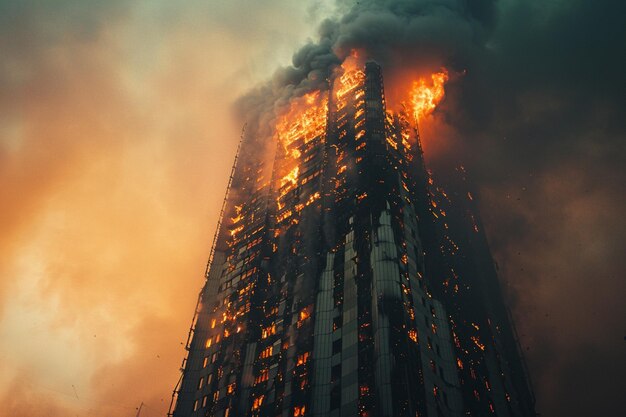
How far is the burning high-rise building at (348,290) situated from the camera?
63500 mm

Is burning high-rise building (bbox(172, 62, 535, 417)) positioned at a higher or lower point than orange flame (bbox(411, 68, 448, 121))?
lower

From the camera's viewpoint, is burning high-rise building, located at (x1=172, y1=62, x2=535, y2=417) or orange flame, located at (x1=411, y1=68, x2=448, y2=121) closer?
burning high-rise building, located at (x1=172, y1=62, x2=535, y2=417)

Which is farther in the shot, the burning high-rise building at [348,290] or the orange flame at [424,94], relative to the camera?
the orange flame at [424,94]

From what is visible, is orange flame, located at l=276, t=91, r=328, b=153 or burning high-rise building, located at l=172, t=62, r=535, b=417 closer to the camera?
burning high-rise building, located at l=172, t=62, r=535, b=417

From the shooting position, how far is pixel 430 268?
79250 millimetres

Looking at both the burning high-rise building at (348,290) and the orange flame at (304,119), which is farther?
the orange flame at (304,119)

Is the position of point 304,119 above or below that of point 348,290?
above

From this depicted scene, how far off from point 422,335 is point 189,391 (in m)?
43.2

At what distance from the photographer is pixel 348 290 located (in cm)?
7212

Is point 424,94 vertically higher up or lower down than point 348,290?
higher up

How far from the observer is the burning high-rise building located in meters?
63.5

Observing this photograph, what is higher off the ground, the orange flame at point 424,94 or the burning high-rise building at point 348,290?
the orange flame at point 424,94

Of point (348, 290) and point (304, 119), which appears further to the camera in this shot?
point (304, 119)

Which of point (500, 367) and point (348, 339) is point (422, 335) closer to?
point (348, 339)
